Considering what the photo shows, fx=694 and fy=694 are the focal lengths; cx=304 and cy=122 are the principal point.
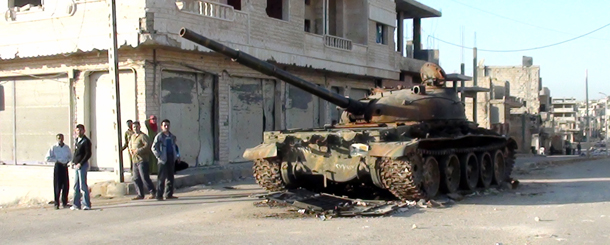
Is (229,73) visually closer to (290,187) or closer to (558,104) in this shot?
(290,187)

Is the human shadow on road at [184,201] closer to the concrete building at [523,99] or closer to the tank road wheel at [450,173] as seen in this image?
the tank road wheel at [450,173]

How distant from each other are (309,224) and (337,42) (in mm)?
13686

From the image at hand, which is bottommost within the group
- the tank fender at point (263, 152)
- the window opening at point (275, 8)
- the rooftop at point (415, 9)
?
the tank fender at point (263, 152)

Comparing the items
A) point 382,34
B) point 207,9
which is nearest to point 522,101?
point 382,34

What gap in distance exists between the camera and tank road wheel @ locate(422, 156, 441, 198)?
36.8 ft

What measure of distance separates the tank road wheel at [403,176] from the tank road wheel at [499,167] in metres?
3.97

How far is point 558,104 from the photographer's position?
90375mm

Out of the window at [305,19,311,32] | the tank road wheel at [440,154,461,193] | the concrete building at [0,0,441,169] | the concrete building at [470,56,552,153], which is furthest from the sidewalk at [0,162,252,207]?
the concrete building at [470,56,552,153]

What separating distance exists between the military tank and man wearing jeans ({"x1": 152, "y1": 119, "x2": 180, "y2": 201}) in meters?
1.33

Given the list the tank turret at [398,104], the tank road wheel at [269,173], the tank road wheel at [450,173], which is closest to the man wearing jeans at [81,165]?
the tank road wheel at [269,173]

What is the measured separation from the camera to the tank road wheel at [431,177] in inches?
441

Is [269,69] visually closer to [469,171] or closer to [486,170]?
[469,171]

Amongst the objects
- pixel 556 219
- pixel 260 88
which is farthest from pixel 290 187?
pixel 260 88

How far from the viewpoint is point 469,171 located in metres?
13.1
